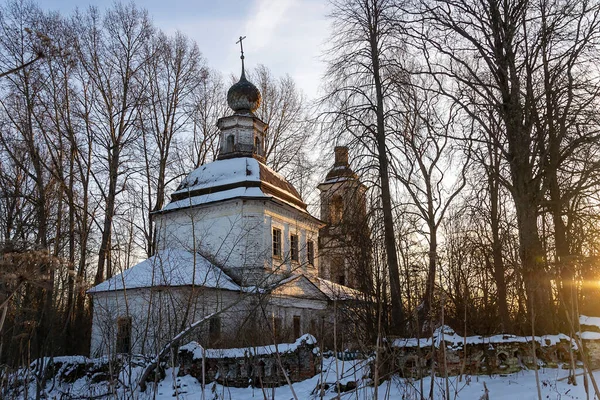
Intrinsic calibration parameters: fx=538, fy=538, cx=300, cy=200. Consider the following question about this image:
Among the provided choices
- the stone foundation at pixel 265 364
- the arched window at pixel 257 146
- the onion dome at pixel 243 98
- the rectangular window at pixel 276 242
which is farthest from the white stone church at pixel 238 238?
the stone foundation at pixel 265 364

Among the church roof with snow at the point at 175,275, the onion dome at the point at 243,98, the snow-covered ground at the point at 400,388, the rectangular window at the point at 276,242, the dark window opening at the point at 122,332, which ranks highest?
the onion dome at the point at 243,98

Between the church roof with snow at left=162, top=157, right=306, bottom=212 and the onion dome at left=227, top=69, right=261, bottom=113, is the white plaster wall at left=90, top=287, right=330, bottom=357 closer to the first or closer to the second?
the church roof with snow at left=162, top=157, right=306, bottom=212

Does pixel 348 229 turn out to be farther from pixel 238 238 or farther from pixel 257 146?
A: pixel 257 146

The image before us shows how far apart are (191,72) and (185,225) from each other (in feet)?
33.3

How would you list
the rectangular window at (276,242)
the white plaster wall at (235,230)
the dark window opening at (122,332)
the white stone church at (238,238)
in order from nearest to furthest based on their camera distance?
the dark window opening at (122,332) → the white stone church at (238,238) → the white plaster wall at (235,230) → the rectangular window at (276,242)

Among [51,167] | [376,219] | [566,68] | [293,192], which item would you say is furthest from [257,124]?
[566,68]

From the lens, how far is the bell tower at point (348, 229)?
941 centimetres

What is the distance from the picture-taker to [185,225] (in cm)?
2244

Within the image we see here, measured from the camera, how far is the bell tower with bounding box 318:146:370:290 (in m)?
9.41

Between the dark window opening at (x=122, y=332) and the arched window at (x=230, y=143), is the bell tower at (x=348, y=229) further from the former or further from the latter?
the arched window at (x=230, y=143)

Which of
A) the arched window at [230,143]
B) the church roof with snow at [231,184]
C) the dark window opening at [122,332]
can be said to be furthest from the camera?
the arched window at [230,143]

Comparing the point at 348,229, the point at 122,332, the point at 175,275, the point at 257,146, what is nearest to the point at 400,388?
the point at 348,229

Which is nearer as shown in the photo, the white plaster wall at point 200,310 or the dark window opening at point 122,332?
the dark window opening at point 122,332

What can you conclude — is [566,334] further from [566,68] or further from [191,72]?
[191,72]
